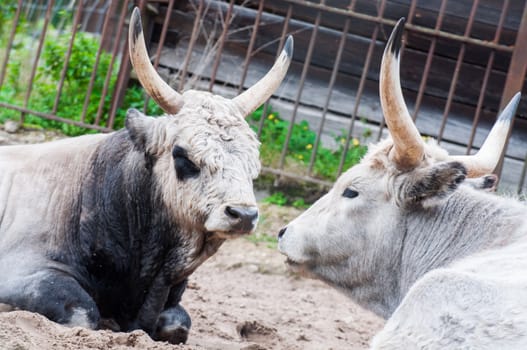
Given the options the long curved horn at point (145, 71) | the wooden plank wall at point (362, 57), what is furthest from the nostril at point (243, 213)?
the wooden plank wall at point (362, 57)

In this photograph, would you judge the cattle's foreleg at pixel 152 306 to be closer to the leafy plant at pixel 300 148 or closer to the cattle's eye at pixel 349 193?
the cattle's eye at pixel 349 193

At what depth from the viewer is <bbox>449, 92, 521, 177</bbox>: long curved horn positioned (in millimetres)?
5535

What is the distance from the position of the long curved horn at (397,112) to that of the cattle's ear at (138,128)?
5.78ft

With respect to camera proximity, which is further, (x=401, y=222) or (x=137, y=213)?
(x=137, y=213)

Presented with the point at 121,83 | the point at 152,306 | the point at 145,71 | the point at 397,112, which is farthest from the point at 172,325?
the point at 121,83

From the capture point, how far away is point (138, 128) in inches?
233

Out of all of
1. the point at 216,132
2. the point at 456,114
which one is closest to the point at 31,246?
the point at 216,132

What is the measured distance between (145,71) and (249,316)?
8.17 ft

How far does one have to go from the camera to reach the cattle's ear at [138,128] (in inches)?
232

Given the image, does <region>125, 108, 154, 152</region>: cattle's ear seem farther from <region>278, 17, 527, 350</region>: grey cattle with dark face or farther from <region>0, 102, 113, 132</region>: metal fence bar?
<region>0, 102, 113, 132</region>: metal fence bar

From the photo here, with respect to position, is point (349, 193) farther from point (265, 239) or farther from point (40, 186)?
point (265, 239)

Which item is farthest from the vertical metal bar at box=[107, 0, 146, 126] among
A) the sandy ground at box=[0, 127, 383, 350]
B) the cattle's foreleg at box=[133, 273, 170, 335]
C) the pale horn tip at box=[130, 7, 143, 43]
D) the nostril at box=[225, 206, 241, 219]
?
the nostril at box=[225, 206, 241, 219]

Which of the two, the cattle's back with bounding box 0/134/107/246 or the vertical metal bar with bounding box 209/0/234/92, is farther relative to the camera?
the vertical metal bar with bounding box 209/0/234/92

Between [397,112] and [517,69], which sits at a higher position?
[517,69]
